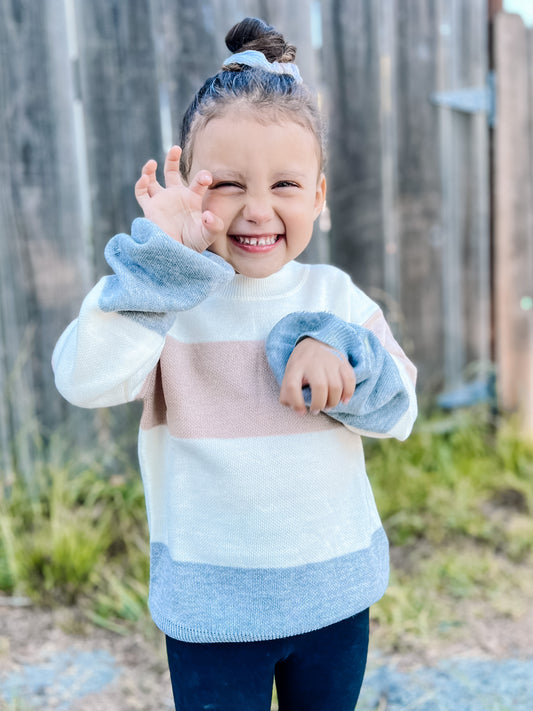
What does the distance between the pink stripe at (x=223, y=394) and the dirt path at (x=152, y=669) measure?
3.61 ft

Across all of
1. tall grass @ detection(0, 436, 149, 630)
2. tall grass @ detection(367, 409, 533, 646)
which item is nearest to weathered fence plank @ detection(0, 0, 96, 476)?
tall grass @ detection(0, 436, 149, 630)

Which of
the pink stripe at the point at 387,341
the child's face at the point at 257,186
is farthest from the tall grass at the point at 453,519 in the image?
the child's face at the point at 257,186

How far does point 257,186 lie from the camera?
1.14 metres

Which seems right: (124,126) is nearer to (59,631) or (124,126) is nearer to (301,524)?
(59,631)

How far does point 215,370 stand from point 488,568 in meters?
1.71

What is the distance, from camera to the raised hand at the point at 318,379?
1.03m

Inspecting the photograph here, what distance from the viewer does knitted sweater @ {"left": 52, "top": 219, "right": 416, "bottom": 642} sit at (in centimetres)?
108

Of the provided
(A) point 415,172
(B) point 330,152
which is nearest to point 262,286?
(B) point 330,152

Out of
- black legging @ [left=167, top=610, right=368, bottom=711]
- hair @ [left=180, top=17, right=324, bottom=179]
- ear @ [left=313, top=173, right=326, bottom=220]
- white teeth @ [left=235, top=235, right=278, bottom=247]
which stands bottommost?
black legging @ [left=167, top=610, right=368, bottom=711]

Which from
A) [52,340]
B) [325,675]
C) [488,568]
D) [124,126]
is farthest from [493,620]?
[124,126]

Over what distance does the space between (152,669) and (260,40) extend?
5.43 ft

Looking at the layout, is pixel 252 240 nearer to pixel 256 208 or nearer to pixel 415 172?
pixel 256 208

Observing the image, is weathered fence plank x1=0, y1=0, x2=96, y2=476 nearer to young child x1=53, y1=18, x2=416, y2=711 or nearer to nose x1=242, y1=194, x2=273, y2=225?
young child x1=53, y1=18, x2=416, y2=711

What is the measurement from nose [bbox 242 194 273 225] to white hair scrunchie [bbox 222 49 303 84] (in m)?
Result: 0.23
